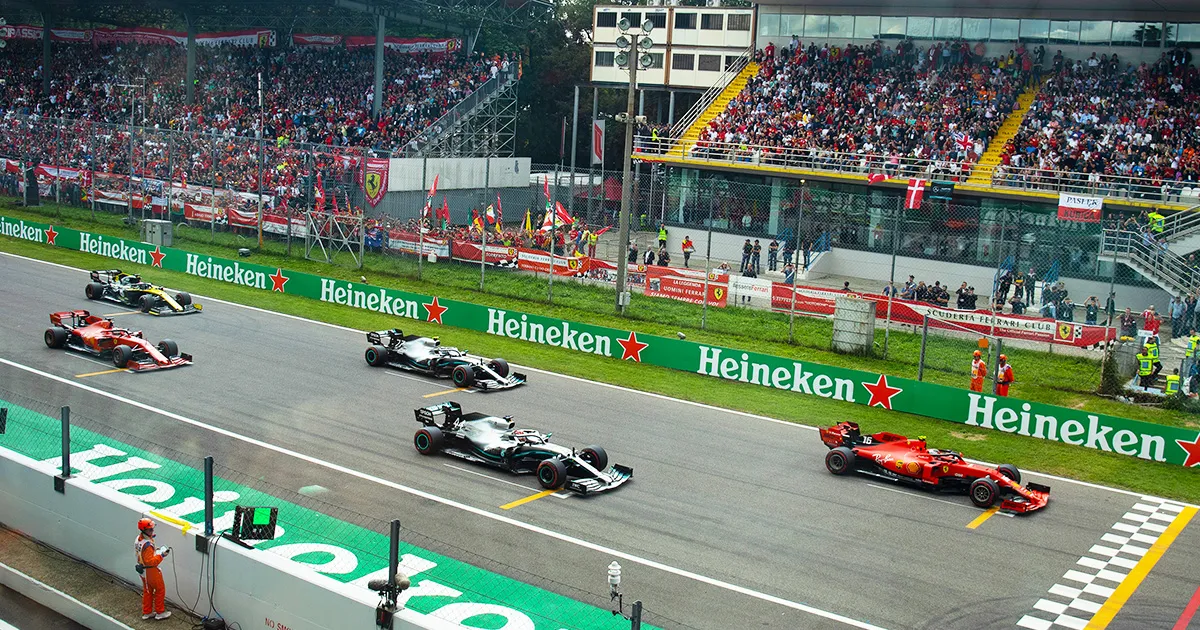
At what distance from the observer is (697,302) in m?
32.5

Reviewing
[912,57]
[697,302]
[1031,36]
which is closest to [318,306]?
[697,302]

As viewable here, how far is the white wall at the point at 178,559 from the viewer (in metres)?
11.4

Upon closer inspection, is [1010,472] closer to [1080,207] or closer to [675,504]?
[675,504]

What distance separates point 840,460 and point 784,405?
4.65 meters

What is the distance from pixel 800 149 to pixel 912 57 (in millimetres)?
7041

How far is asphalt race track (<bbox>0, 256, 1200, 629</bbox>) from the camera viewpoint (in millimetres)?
14281

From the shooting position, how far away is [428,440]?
62.3 ft

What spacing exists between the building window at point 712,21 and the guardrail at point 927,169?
10.7 m

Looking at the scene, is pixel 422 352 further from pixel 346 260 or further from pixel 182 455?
pixel 346 260

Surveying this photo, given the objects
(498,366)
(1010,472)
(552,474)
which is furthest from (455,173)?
(1010,472)

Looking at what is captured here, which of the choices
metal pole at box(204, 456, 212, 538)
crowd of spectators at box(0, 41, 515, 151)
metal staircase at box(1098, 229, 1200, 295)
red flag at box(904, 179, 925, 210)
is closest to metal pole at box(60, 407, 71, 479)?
metal pole at box(204, 456, 212, 538)

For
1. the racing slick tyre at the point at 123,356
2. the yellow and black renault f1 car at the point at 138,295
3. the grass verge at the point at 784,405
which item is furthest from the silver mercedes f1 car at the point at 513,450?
the yellow and black renault f1 car at the point at 138,295

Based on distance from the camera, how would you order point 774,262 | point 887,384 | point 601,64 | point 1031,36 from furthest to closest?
1. point 601,64
2. point 1031,36
3. point 774,262
4. point 887,384

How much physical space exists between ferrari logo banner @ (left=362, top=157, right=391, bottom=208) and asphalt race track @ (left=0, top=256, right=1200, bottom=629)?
12.2m
